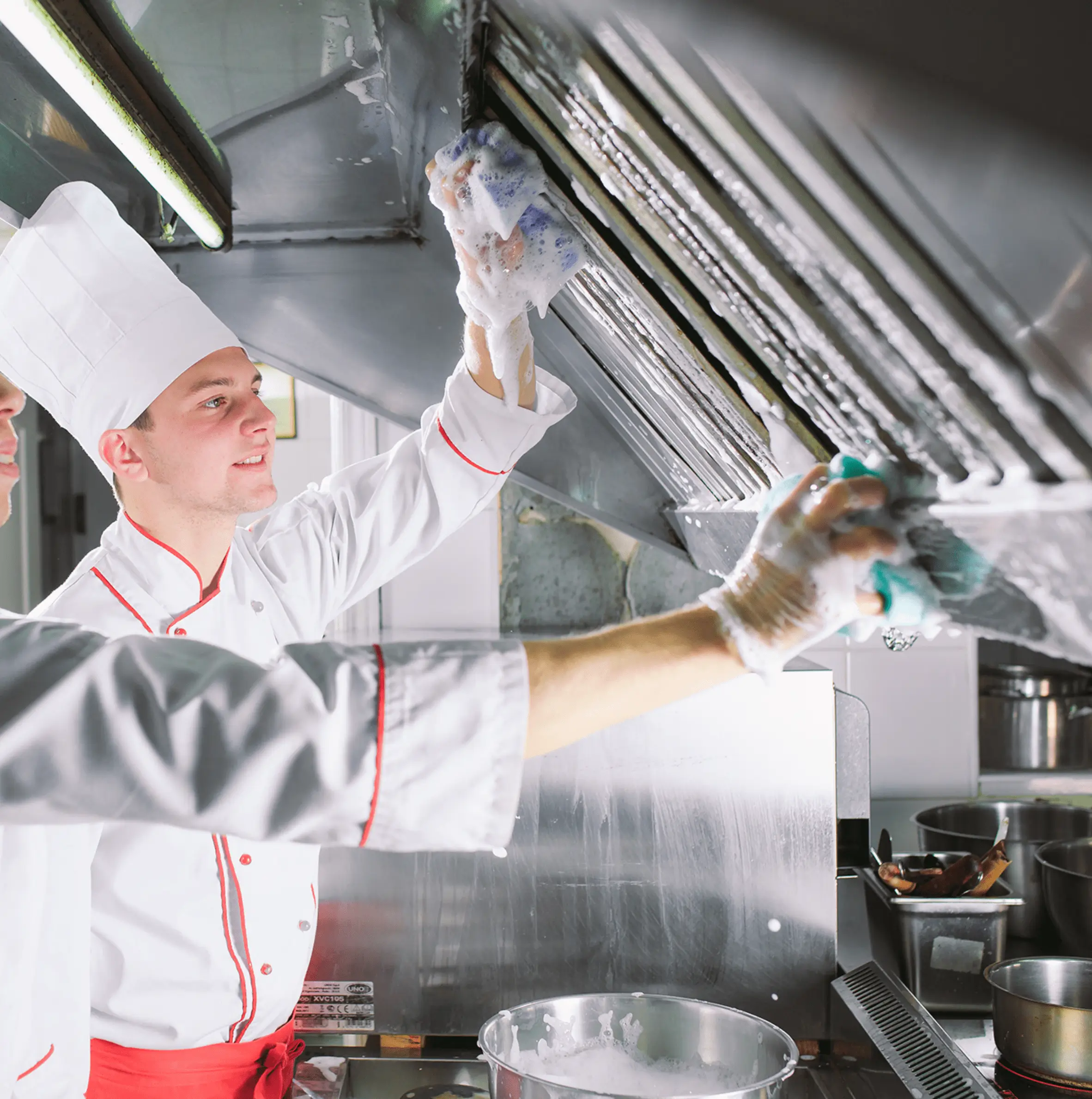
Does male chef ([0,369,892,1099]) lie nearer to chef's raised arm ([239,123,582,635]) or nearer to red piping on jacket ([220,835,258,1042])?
chef's raised arm ([239,123,582,635])

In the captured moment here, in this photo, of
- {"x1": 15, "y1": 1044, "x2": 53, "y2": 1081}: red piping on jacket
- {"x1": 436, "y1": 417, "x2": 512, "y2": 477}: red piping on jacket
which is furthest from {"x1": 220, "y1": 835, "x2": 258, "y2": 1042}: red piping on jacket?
{"x1": 436, "y1": 417, "x2": 512, "y2": 477}: red piping on jacket

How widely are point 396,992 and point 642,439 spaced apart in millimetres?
927

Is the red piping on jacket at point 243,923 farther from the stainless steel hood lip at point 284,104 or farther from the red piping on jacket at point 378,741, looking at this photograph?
the stainless steel hood lip at point 284,104

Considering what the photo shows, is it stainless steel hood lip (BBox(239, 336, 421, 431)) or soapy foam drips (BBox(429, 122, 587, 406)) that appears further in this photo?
stainless steel hood lip (BBox(239, 336, 421, 431))

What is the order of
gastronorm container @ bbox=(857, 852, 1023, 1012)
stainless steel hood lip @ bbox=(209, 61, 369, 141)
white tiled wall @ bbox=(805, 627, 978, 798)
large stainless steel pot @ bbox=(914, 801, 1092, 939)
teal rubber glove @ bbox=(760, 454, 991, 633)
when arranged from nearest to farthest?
teal rubber glove @ bbox=(760, 454, 991, 633) → stainless steel hood lip @ bbox=(209, 61, 369, 141) → gastronorm container @ bbox=(857, 852, 1023, 1012) → large stainless steel pot @ bbox=(914, 801, 1092, 939) → white tiled wall @ bbox=(805, 627, 978, 798)

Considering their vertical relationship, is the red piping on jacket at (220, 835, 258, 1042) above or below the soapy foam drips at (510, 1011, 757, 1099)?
above

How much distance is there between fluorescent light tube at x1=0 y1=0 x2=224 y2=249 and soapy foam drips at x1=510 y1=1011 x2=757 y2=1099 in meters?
1.08

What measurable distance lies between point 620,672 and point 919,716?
7.75 feet

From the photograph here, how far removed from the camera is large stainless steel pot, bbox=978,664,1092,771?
2.83m

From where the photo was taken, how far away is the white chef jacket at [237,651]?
126 centimetres

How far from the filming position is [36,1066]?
1104mm

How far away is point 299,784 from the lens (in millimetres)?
634

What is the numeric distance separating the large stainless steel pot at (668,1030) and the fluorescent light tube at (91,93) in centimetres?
102

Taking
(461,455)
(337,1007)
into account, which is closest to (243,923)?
(337,1007)
